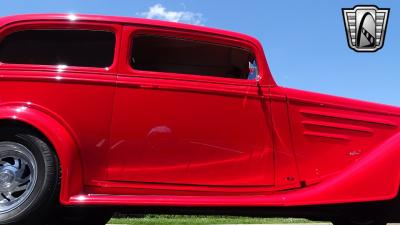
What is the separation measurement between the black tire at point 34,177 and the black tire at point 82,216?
0.20 m

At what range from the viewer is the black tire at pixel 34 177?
11.5 feet

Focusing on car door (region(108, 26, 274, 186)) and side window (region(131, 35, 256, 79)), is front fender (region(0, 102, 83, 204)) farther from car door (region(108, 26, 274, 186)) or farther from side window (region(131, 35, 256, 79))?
side window (region(131, 35, 256, 79))

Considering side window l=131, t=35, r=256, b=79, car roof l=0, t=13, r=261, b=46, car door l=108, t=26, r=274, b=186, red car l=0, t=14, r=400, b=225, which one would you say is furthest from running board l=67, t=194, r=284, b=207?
car roof l=0, t=13, r=261, b=46

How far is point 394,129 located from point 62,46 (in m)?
2.82

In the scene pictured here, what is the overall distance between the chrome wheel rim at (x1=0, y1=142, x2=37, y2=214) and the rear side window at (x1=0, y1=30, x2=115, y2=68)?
0.75 meters

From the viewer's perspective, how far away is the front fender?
141 inches

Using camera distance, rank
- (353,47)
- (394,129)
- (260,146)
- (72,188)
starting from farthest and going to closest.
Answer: (353,47)
(394,129)
(260,146)
(72,188)

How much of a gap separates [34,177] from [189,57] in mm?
Result: 1545

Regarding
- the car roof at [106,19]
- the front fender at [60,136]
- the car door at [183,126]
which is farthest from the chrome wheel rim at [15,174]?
the car roof at [106,19]

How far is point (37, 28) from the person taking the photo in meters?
3.99

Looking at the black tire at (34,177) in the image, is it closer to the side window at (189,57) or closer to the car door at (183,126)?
the car door at (183,126)

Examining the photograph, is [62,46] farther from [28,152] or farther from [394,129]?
[394,129]

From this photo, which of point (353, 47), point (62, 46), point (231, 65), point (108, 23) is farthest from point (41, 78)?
point (353, 47)

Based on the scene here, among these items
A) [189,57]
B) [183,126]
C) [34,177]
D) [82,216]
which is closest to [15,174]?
[34,177]
